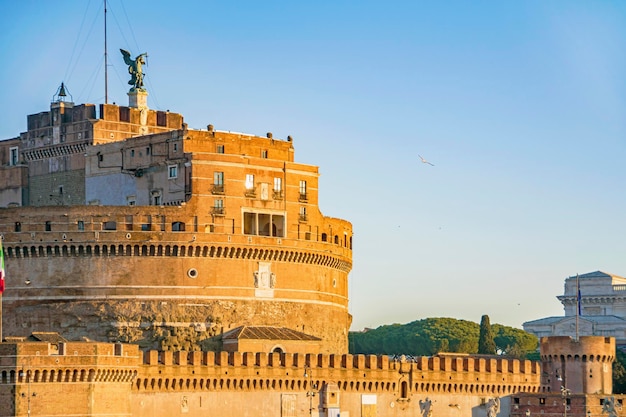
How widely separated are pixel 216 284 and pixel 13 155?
2321cm

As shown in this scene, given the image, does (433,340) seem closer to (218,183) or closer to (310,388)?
(218,183)

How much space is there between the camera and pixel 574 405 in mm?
125312

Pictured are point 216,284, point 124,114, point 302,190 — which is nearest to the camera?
point 216,284

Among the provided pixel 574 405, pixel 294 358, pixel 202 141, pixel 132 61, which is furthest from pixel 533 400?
pixel 132 61

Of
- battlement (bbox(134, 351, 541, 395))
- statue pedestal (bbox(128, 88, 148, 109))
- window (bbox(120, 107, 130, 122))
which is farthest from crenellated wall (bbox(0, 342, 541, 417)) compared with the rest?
statue pedestal (bbox(128, 88, 148, 109))

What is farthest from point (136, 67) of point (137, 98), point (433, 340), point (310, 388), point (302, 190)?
point (433, 340)

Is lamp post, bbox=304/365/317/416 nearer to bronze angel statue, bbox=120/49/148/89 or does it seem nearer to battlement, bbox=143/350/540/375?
battlement, bbox=143/350/540/375

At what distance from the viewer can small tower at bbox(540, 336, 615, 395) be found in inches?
5118

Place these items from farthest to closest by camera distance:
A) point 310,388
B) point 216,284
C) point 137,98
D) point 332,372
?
1. point 137,98
2. point 216,284
3. point 332,372
4. point 310,388

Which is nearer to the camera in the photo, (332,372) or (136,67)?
(332,372)

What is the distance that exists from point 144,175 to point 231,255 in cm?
907

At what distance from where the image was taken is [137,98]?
13425cm

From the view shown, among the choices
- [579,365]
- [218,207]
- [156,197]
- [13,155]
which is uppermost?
[13,155]

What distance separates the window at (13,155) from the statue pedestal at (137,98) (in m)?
9.78
